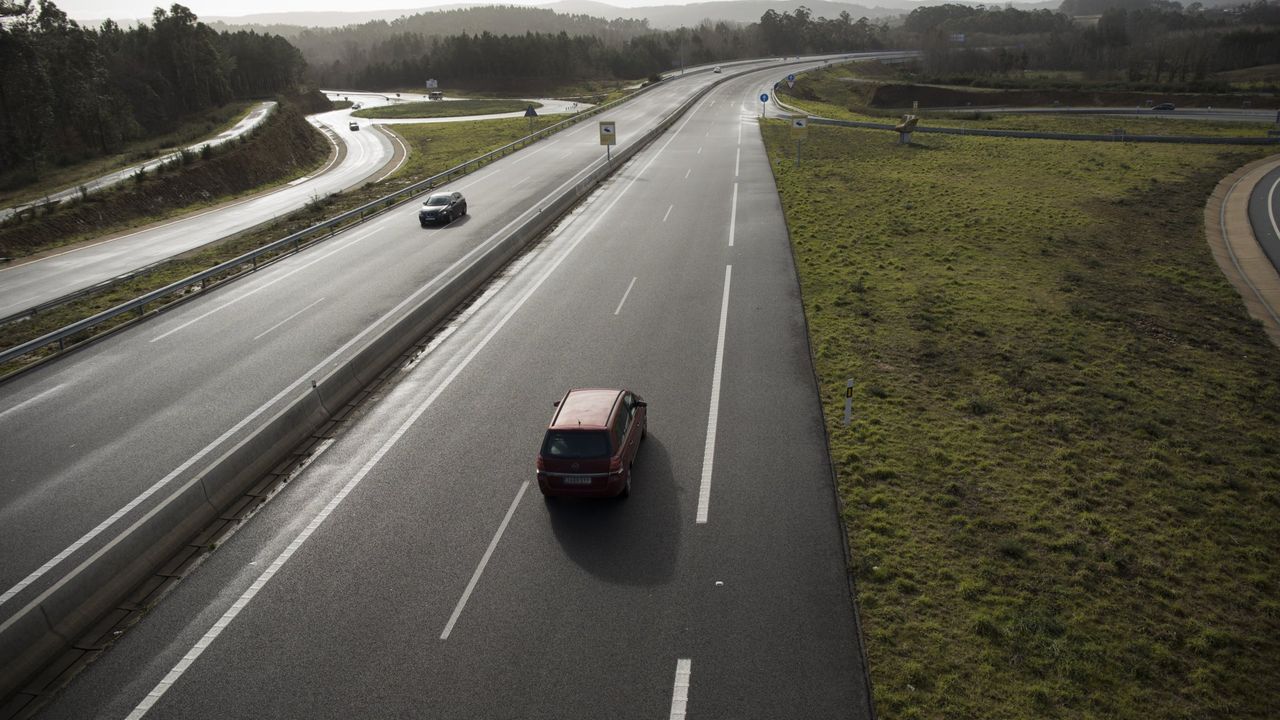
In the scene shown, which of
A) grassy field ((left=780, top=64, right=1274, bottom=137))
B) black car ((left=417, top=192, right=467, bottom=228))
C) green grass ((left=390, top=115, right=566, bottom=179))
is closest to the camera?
black car ((left=417, top=192, right=467, bottom=228))

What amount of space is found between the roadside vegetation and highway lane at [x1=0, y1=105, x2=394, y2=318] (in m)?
1.82

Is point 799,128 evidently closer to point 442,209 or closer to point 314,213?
point 442,209

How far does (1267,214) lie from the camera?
3291 centimetres

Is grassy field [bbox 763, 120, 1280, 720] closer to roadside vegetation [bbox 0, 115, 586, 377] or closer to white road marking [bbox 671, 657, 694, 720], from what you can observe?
white road marking [bbox 671, 657, 694, 720]

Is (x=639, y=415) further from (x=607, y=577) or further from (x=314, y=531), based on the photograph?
(x=314, y=531)

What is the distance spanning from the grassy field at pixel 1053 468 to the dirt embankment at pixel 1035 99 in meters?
72.4

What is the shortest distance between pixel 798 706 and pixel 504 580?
4626 mm

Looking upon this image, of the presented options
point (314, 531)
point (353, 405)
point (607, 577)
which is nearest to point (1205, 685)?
point (607, 577)

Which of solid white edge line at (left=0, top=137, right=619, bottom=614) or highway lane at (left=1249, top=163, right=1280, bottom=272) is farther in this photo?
highway lane at (left=1249, top=163, right=1280, bottom=272)

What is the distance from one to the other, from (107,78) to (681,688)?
95.1 metres

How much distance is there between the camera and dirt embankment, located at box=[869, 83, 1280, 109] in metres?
82.1

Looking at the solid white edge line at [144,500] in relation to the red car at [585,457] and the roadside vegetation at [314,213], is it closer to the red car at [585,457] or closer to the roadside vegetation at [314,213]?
the red car at [585,457]

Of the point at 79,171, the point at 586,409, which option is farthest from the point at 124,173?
the point at 586,409

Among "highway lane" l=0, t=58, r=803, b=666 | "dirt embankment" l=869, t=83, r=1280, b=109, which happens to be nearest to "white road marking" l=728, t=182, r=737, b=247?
"highway lane" l=0, t=58, r=803, b=666
